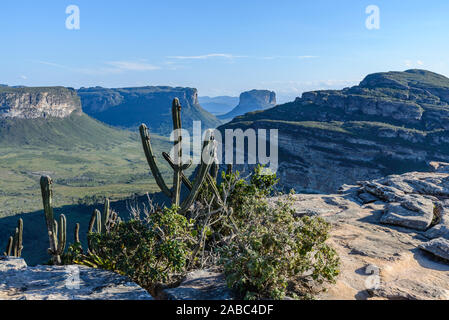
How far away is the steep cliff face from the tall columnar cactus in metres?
64.8

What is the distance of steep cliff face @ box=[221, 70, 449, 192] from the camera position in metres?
73.1

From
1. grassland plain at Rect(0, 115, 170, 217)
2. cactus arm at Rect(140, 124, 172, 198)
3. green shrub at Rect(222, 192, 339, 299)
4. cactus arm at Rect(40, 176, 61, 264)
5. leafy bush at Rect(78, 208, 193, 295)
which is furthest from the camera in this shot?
grassland plain at Rect(0, 115, 170, 217)

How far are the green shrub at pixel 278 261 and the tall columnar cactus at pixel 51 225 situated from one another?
16.8ft

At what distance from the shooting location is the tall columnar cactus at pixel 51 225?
8.59 metres

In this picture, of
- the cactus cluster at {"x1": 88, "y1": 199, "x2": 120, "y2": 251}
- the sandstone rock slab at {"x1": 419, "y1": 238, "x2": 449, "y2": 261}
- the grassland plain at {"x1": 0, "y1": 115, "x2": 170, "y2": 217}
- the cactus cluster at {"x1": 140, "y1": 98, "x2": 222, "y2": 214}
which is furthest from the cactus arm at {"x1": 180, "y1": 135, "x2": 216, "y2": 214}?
the grassland plain at {"x1": 0, "y1": 115, "x2": 170, "y2": 217}

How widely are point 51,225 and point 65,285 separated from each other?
241 centimetres

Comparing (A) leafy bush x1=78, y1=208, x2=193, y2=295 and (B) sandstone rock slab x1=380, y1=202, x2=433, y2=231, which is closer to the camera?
(A) leafy bush x1=78, y1=208, x2=193, y2=295

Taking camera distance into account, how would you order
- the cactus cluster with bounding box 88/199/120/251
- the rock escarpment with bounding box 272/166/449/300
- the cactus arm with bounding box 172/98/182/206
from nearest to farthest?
1. the rock escarpment with bounding box 272/166/449/300
2. the cactus arm with bounding box 172/98/182/206
3. the cactus cluster with bounding box 88/199/120/251

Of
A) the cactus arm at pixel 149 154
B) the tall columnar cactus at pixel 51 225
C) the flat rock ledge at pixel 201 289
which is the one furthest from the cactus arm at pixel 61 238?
the flat rock ledge at pixel 201 289

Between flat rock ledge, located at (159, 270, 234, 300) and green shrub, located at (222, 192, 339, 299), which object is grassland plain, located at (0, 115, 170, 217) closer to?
flat rock ledge, located at (159, 270, 234, 300)

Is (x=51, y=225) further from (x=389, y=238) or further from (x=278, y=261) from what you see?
(x=389, y=238)

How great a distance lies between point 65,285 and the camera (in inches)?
278
